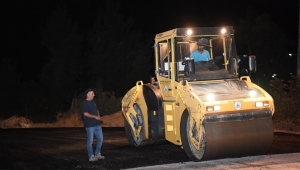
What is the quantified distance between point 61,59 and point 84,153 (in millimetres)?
29010

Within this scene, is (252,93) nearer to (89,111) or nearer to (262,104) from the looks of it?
(262,104)

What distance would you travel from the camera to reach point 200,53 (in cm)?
1100

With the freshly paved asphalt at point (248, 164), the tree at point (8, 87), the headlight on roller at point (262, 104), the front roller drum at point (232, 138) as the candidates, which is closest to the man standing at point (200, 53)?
the front roller drum at point (232, 138)

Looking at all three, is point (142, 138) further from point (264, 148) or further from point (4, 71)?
point (4, 71)

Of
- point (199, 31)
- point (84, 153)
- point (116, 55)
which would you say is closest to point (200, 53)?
point (199, 31)

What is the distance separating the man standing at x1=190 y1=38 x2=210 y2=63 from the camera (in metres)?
10.9

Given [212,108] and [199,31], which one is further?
[199,31]

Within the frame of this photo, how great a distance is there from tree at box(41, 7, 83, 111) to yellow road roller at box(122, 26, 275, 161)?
27.7m

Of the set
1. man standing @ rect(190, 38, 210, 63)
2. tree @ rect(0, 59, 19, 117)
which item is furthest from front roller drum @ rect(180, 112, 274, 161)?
tree @ rect(0, 59, 19, 117)

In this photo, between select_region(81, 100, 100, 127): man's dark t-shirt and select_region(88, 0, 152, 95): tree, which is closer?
select_region(81, 100, 100, 127): man's dark t-shirt

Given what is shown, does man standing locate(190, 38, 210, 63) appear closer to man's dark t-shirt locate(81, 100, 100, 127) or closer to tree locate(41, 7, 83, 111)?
man's dark t-shirt locate(81, 100, 100, 127)

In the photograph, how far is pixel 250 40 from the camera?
1521 inches

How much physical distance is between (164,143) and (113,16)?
25338 mm

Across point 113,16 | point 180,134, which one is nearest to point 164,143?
point 180,134
